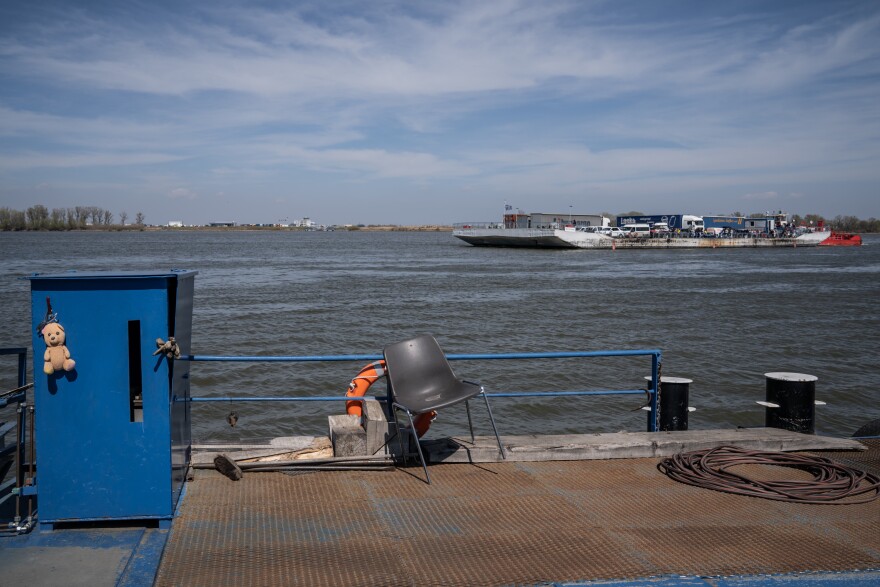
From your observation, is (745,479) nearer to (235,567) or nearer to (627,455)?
(627,455)

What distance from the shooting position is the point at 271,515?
4.66 metres

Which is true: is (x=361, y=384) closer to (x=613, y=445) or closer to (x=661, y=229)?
(x=613, y=445)

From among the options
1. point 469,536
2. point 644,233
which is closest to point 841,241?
point 644,233

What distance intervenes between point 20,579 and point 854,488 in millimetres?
5288

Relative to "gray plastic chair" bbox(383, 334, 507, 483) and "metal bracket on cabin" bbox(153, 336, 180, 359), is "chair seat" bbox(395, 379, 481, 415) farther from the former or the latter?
"metal bracket on cabin" bbox(153, 336, 180, 359)

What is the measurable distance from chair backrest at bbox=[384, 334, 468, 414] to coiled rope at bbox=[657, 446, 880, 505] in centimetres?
176

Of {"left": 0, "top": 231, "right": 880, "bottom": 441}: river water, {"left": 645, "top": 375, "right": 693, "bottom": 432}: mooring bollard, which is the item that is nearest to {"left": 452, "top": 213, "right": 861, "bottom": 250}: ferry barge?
{"left": 0, "top": 231, "right": 880, "bottom": 441}: river water

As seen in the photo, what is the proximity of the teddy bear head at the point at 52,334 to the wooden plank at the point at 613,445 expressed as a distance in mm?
2892

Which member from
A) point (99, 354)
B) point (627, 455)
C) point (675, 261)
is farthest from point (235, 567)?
point (675, 261)

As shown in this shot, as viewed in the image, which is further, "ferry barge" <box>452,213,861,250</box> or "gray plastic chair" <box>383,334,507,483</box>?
"ferry barge" <box>452,213,861,250</box>

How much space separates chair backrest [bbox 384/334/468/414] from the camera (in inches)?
223

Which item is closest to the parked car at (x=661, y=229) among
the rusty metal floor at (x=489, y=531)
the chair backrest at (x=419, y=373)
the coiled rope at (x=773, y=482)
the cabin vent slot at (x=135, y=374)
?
the coiled rope at (x=773, y=482)

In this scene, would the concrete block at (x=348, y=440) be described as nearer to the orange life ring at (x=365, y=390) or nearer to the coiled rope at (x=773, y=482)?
the orange life ring at (x=365, y=390)

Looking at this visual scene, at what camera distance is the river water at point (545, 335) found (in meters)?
14.3
